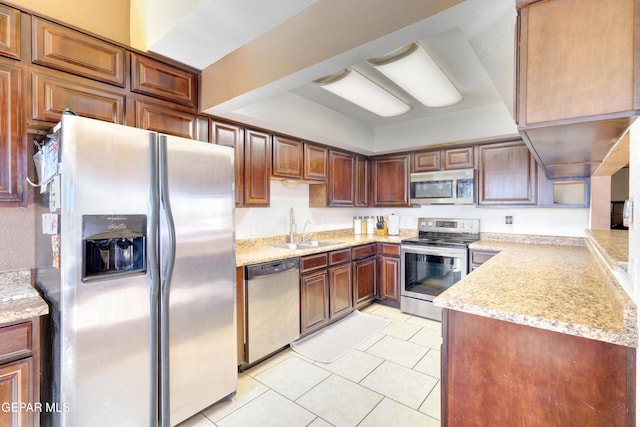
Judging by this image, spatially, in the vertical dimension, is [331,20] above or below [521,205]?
above

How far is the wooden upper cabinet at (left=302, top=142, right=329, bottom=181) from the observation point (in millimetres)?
3371

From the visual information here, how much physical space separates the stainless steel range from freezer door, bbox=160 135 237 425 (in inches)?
90.8

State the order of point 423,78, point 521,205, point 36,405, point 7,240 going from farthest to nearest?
point 521,205, point 423,78, point 7,240, point 36,405

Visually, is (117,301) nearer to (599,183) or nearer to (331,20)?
(331,20)

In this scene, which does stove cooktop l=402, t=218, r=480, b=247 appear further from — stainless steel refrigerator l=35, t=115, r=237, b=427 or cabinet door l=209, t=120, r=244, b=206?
stainless steel refrigerator l=35, t=115, r=237, b=427

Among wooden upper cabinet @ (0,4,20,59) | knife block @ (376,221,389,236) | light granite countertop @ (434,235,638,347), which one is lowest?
light granite countertop @ (434,235,638,347)

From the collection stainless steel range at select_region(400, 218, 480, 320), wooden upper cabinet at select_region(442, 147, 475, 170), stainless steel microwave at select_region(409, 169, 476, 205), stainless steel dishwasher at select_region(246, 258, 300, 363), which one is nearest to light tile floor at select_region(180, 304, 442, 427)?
stainless steel dishwasher at select_region(246, 258, 300, 363)

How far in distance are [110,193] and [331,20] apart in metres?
1.47

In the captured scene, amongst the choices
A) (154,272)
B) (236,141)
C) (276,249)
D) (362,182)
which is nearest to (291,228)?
(276,249)

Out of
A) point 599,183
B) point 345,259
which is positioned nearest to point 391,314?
point 345,259

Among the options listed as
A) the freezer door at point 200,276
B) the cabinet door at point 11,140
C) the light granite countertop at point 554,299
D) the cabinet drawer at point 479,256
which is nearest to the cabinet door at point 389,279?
the cabinet drawer at point 479,256

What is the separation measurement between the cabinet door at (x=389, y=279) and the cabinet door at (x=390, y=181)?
86cm

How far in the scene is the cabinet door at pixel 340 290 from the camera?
322 centimetres

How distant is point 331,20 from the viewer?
5.05 feet
